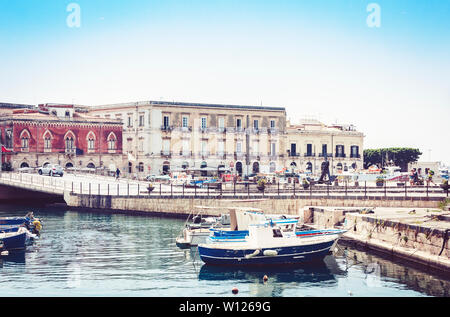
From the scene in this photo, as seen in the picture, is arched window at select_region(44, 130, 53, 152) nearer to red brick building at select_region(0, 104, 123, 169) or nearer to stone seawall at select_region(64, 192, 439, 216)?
red brick building at select_region(0, 104, 123, 169)

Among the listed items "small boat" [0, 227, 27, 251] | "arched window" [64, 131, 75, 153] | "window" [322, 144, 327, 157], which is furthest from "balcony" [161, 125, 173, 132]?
"small boat" [0, 227, 27, 251]

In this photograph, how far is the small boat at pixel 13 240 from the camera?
38.5 metres

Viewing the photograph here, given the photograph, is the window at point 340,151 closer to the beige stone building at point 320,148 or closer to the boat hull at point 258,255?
the beige stone building at point 320,148

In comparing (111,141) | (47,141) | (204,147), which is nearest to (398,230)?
(47,141)

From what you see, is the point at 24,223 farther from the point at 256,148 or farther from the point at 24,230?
the point at 256,148

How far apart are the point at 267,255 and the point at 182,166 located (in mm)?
60367

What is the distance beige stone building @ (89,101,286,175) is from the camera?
92.1m

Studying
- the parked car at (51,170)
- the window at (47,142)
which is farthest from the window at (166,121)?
the parked car at (51,170)

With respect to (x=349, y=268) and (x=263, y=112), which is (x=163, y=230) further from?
(x=263, y=112)

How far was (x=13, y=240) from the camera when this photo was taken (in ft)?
127

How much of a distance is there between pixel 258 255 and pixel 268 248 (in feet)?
2.05

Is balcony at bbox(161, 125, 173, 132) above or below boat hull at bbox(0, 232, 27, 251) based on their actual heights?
above

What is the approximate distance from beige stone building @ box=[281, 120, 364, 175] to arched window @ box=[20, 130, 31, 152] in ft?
124

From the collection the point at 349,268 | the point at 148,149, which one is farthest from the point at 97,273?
the point at 148,149
